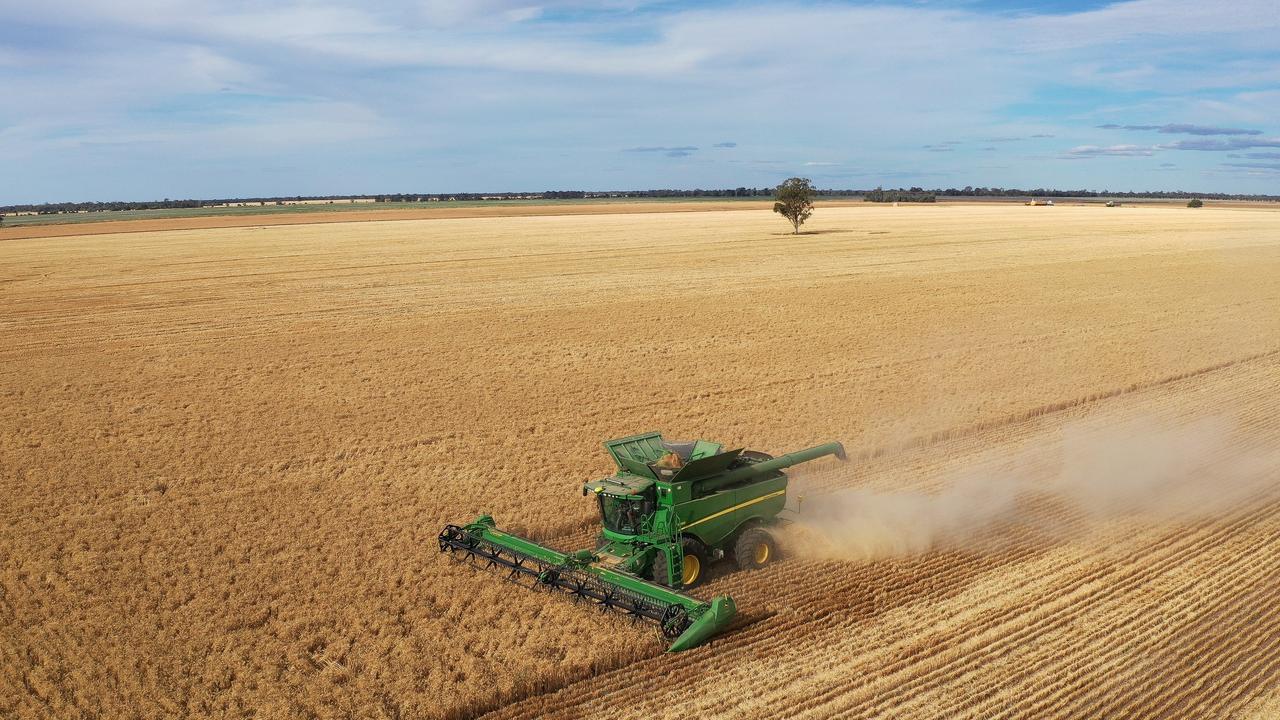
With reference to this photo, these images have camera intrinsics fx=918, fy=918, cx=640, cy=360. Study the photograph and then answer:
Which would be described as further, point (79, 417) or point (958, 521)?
point (79, 417)

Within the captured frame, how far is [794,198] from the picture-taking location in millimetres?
72812

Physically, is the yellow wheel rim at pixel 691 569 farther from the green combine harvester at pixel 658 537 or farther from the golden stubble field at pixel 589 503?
the golden stubble field at pixel 589 503

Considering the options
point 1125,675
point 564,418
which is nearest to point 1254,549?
point 1125,675

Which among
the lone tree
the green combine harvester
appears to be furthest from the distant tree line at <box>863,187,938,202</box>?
the green combine harvester

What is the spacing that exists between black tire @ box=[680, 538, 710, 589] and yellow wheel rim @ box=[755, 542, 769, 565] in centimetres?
73

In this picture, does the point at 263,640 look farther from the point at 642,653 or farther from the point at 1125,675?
the point at 1125,675

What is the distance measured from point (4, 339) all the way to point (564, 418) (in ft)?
71.4

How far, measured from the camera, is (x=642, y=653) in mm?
10008

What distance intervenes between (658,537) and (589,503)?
12.1 feet

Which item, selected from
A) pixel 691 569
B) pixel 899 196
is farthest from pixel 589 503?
pixel 899 196

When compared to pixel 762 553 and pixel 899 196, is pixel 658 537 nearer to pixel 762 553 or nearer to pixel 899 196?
pixel 762 553

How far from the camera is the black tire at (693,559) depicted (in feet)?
37.4

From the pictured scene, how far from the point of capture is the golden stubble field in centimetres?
952

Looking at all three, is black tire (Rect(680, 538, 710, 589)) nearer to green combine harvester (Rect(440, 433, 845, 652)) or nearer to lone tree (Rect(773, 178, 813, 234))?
green combine harvester (Rect(440, 433, 845, 652))
